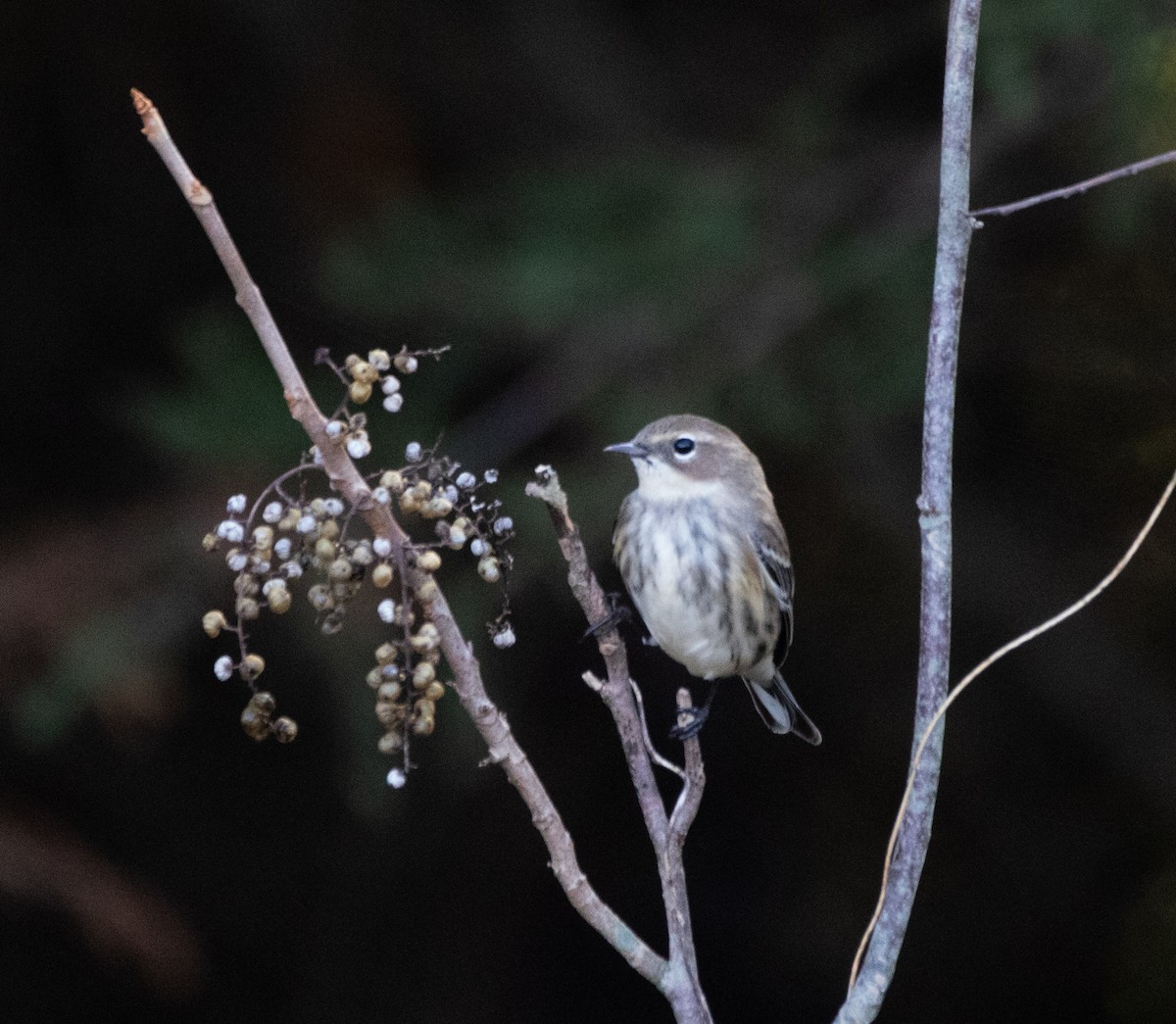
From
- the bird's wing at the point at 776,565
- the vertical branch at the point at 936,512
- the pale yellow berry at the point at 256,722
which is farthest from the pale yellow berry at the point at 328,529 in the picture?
the bird's wing at the point at 776,565

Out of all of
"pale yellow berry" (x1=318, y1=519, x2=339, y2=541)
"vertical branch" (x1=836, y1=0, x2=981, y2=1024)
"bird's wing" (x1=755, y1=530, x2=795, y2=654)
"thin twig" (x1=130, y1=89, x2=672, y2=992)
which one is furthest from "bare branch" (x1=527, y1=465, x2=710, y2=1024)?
"bird's wing" (x1=755, y1=530, x2=795, y2=654)

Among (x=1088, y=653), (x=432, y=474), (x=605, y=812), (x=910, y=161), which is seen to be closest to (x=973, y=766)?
(x=1088, y=653)

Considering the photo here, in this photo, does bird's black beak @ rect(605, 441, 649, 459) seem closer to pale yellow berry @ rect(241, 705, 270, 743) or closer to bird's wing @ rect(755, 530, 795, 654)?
bird's wing @ rect(755, 530, 795, 654)

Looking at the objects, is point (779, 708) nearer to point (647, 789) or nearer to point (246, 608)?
point (647, 789)

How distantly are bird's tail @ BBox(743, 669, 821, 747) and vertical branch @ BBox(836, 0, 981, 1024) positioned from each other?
2130 mm

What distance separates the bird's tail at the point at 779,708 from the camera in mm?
3963

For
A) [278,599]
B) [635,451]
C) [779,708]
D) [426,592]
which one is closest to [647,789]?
[426,592]

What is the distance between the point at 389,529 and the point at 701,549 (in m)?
1.91

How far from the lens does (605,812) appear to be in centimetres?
541

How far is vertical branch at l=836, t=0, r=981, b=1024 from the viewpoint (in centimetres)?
177

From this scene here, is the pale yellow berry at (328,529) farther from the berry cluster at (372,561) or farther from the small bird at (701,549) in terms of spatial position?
the small bird at (701,549)

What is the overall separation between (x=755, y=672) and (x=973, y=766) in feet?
5.17

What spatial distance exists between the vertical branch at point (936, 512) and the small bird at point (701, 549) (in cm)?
156

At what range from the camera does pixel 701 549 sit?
347 cm
